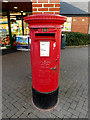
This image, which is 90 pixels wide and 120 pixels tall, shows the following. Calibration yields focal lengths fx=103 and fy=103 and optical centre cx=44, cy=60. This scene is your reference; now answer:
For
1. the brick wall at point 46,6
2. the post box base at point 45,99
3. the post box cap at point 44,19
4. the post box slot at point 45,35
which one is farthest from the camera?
the post box base at point 45,99

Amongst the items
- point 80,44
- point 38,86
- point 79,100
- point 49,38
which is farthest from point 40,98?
point 80,44

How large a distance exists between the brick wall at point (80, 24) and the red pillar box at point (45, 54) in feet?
47.9

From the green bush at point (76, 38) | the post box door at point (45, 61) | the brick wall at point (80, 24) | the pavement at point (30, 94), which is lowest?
the pavement at point (30, 94)

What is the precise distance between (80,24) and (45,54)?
1524 cm

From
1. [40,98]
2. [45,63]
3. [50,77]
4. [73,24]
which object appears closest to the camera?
[45,63]

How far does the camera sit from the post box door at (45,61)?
6.75 feet

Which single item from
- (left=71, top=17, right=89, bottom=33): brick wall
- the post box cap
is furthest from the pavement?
(left=71, top=17, right=89, bottom=33): brick wall

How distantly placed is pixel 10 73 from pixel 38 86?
99.7 inches

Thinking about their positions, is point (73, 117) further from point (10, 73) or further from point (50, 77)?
point (10, 73)

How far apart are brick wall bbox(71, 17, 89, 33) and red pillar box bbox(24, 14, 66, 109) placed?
14.6m

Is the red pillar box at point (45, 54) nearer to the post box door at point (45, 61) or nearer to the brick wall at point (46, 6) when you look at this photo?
the post box door at point (45, 61)

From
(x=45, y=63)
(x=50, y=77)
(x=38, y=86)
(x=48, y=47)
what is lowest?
(x=38, y=86)

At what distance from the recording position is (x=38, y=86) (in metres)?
2.43

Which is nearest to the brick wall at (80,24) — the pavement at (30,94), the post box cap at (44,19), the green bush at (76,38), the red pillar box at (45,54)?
the green bush at (76,38)
